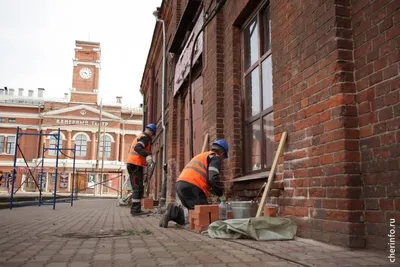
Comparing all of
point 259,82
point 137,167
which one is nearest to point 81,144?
point 137,167

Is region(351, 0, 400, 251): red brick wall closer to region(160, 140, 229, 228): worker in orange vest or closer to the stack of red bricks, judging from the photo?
the stack of red bricks

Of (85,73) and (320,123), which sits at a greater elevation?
(85,73)

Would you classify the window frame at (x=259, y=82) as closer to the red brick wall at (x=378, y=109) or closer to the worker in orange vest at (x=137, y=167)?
the red brick wall at (x=378, y=109)

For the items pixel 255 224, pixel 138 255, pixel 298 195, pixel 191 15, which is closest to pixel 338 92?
pixel 298 195

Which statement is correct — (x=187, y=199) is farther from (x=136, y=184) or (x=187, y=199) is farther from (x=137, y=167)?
(x=137, y=167)

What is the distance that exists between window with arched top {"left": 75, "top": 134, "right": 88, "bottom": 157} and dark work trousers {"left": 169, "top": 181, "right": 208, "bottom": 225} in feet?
155

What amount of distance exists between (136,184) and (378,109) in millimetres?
6009

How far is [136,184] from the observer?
837cm

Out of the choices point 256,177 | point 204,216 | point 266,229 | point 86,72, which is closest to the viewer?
point 266,229

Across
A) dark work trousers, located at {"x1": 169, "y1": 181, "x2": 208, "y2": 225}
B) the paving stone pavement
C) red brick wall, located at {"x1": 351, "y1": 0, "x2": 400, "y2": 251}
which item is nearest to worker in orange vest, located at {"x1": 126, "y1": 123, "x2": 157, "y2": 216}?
dark work trousers, located at {"x1": 169, "y1": 181, "x2": 208, "y2": 225}

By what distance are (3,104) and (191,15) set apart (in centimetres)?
4784

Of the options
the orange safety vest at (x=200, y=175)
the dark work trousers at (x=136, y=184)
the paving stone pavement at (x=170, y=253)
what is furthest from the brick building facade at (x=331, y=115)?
the dark work trousers at (x=136, y=184)

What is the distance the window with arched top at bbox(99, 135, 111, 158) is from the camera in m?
51.5

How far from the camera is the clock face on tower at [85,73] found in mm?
58719
